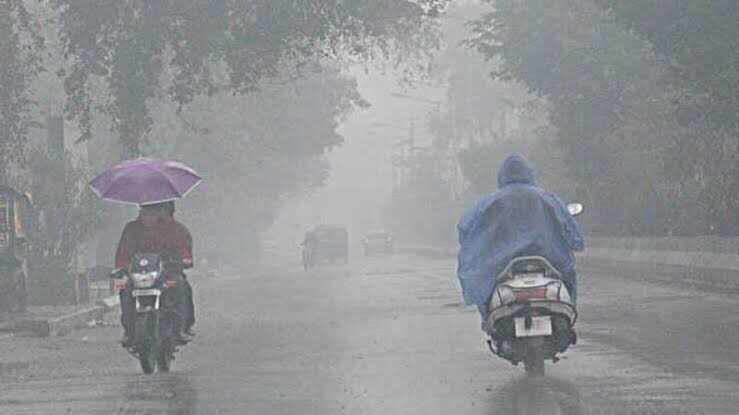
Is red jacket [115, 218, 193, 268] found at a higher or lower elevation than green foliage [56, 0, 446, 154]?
lower

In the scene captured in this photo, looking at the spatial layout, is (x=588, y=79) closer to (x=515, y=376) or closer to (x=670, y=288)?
(x=670, y=288)

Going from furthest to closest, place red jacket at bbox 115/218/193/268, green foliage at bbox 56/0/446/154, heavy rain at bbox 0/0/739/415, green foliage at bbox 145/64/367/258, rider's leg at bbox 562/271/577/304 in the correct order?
green foliage at bbox 145/64/367/258 → green foliage at bbox 56/0/446/154 → red jacket at bbox 115/218/193/268 → rider's leg at bbox 562/271/577/304 → heavy rain at bbox 0/0/739/415

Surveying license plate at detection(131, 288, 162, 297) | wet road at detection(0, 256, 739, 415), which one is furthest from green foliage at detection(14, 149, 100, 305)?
license plate at detection(131, 288, 162, 297)

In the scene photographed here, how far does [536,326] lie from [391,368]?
2370mm

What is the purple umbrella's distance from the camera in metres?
17.2

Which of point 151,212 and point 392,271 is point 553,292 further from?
point 392,271

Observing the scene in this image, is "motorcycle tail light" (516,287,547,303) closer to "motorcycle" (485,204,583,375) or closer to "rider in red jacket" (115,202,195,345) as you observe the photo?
"motorcycle" (485,204,583,375)

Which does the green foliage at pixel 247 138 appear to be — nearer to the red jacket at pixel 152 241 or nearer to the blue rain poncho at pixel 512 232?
the red jacket at pixel 152 241

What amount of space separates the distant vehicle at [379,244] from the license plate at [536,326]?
78147mm

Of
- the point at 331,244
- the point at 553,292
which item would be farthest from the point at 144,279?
the point at 331,244

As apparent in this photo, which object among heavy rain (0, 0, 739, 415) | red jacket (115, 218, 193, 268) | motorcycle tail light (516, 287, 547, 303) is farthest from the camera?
red jacket (115, 218, 193, 268)

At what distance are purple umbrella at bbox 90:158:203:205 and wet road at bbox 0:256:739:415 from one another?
1741mm

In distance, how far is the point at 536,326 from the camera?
13719 millimetres

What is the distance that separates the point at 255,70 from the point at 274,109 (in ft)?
126
